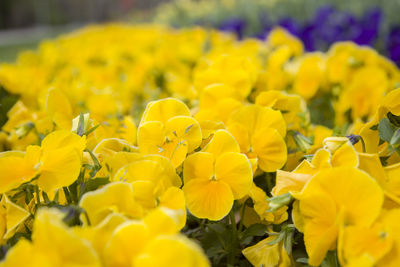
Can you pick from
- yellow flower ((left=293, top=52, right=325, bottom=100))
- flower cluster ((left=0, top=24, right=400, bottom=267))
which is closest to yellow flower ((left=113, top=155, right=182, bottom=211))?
flower cluster ((left=0, top=24, right=400, bottom=267))

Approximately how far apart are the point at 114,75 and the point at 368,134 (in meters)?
1.72

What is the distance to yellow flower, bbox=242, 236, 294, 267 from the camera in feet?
2.44

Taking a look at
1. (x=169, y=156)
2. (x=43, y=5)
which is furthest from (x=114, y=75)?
(x=43, y=5)

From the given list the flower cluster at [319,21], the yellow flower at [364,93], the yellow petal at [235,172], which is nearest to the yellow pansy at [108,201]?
the yellow petal at [235,172]

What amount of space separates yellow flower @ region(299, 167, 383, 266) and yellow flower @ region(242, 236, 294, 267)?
0.35 feet

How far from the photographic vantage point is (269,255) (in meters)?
0.75

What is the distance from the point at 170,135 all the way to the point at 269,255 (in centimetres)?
27

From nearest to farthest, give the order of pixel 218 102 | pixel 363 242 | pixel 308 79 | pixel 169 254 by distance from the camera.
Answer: pixel 169 254
pixel 363 242
pixel 218 102
pixel 308 79

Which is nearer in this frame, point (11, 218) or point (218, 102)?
point (11, 218)

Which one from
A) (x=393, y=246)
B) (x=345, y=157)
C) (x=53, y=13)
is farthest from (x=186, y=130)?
(x=53, y=13)

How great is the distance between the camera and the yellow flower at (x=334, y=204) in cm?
61

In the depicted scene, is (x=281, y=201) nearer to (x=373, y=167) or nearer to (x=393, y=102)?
(x=373, y=167)

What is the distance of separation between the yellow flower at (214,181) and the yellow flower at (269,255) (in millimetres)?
89

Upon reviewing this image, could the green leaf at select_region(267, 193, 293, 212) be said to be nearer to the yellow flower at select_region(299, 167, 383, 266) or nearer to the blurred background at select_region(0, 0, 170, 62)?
the yellow flower at select_region(299, 167, 383, 266)
